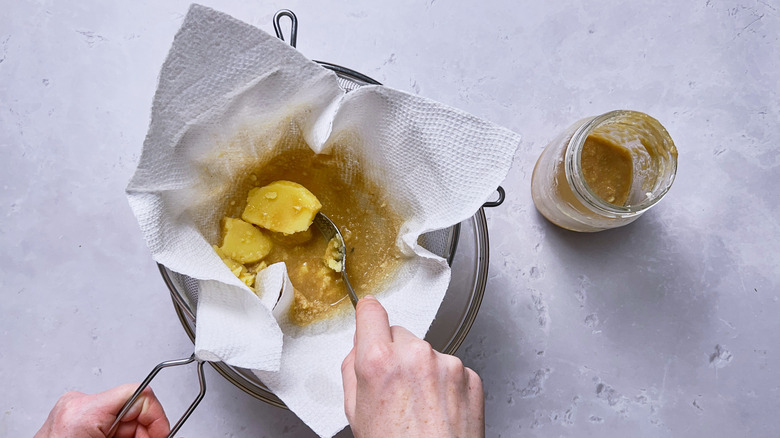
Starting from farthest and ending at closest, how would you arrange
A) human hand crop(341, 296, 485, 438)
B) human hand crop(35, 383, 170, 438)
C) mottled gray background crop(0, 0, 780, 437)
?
mottled gray background crop(0, 0, 780, 437) → human hand crop(35, 383, 170, 438) → human hand crop(341, 296, 485, 438)

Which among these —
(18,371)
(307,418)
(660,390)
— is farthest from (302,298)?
(660,390)

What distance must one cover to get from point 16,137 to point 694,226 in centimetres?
94

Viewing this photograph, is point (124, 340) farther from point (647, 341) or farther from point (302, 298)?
point (647, 341)

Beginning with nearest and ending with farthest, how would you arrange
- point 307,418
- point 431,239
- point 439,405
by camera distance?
point 439,405 < point 307,418 < point 431,239

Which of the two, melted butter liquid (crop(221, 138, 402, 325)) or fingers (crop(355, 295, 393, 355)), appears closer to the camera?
fingers (crop(355, 295, 393, 355))

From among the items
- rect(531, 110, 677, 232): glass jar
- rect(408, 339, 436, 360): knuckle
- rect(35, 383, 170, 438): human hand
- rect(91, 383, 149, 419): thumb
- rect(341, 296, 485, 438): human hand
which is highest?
rect(531, 110, 677, 232): glass jar

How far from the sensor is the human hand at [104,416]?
69 centimetres

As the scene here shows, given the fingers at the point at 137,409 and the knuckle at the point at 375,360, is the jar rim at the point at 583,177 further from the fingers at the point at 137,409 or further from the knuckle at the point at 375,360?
the fingers at the point at 137,409

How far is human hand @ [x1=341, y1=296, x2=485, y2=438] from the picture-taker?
0.55 meters

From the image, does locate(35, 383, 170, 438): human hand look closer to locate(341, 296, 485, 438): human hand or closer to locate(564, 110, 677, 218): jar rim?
locate(341, 296, 485, 438): human hand

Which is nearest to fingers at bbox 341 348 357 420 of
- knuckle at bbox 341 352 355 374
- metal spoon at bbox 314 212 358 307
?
knuckle at bbox 341 352 355 374

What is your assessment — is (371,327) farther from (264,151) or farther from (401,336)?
(264,151)

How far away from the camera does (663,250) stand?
33.1 inches

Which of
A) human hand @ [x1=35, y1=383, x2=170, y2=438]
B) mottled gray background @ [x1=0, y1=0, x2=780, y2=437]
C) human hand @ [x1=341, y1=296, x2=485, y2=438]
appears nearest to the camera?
human hand @ [x1=341, y1=296, x2=485, y2=438]
